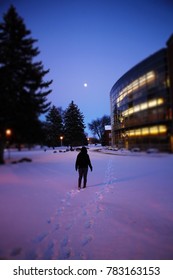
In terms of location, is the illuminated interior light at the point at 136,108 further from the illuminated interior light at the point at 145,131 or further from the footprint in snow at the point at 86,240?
the footprint in snow at the point at 86,240

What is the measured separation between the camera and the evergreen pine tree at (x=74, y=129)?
5.34m

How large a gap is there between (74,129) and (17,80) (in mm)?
2635

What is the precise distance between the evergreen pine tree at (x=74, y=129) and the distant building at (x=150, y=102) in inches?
88.5

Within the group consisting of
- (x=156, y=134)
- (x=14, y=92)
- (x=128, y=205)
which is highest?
(x=14, y=92)

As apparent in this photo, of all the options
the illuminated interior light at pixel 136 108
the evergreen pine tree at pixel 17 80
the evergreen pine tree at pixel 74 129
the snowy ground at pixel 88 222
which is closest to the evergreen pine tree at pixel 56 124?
the evergreen pine tree at pixel 74 129

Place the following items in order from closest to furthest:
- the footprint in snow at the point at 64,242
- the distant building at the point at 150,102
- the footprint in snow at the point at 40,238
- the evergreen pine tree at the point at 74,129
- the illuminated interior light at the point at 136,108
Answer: the distant building at the point at 150,102 < the illuminated interior light at the point at 136,108 < the footprint in snow at the point at 64,242 < the footprint in snow at the point at 40,238 < the evergreen pine tree at the point at 74,129

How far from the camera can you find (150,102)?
8.70ft

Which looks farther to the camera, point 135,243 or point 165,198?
point 165,198

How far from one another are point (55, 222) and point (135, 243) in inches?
73.6

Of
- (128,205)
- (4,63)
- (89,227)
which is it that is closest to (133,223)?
(89,227)

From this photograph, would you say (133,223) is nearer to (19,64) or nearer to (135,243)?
(135,243)

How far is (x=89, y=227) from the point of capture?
4258 millimetres

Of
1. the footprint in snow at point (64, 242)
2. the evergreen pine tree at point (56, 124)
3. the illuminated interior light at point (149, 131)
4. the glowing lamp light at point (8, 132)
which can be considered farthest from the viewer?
the evergreen pine tree at point (56, 124)

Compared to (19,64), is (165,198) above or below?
below
